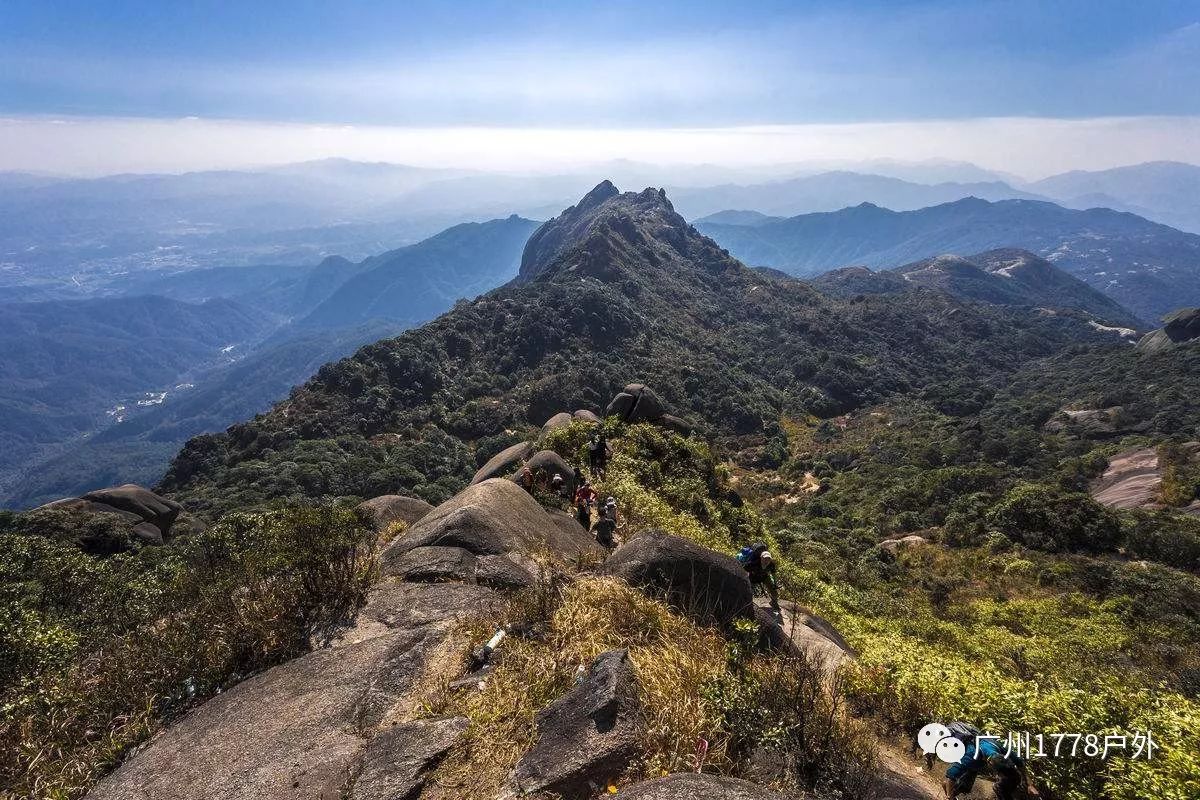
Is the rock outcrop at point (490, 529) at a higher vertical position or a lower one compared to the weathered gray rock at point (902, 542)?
higher

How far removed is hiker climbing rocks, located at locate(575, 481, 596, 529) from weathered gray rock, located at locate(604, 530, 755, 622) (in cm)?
517

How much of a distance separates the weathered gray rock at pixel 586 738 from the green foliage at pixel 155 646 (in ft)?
12.7

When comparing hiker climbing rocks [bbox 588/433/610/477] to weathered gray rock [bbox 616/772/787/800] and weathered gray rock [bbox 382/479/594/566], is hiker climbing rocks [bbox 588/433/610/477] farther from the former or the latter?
weathered gray rock [bbox 616/772/787/800]

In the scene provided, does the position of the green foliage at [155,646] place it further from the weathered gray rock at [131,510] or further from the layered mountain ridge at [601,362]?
the layered mountain ridge at [601,362]

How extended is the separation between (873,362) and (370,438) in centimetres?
9597

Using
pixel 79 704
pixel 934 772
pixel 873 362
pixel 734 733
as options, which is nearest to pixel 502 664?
pixel 734 733

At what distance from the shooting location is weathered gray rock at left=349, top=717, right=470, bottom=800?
4641mm

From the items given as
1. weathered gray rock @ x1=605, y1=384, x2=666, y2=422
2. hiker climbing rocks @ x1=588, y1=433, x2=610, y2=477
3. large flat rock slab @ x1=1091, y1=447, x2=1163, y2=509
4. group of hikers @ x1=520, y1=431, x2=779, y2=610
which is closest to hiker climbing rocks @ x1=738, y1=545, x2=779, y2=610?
group of hikers @ x1=520, y1=431, x2=779, y2=610

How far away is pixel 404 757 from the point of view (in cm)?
495

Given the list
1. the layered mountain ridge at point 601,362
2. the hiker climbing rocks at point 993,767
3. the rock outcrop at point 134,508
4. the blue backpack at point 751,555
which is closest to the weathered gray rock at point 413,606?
the blue backpack at point 751,555

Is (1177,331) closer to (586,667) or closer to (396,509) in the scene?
(396,509)

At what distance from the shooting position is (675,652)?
618 centimetres

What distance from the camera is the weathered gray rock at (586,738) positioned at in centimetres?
447

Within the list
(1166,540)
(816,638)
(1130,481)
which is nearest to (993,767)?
(816,638)
